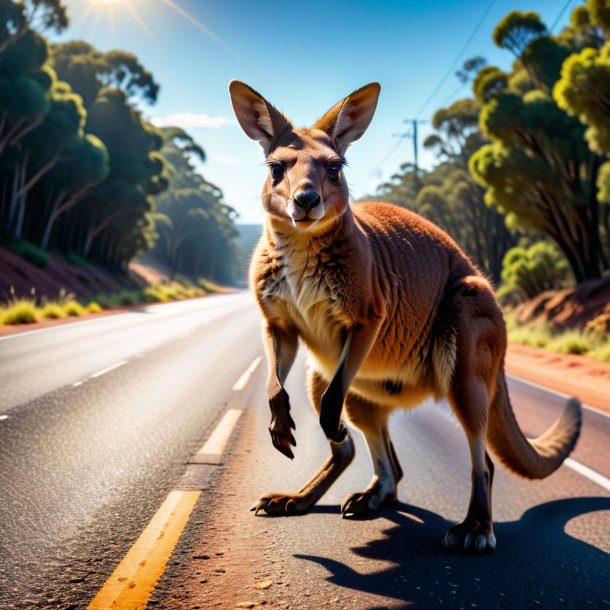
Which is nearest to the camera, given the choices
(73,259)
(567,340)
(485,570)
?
(485,570)

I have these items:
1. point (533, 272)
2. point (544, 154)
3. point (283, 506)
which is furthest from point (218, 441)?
point (533, 272)

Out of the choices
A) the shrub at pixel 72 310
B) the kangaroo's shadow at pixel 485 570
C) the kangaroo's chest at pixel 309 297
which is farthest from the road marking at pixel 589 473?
the shrub at pixel 72 310

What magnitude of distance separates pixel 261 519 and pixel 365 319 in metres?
1.54

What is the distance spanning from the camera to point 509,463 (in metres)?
4.39

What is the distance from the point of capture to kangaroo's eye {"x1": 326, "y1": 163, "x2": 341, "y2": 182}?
3451 mm

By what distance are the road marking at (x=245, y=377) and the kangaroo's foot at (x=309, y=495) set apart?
599 centimetres

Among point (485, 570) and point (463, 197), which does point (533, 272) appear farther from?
point (485, 570)

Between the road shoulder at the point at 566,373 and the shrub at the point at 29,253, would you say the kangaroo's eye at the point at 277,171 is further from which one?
the shrub at the point at 29,253

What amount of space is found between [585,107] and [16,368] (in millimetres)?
14331

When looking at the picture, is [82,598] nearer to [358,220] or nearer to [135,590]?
[135,590]

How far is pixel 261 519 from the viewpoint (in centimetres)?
420

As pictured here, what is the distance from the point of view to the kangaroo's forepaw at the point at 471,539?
365 cm

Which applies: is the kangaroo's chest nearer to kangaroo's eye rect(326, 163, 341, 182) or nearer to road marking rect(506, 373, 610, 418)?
kangaroo's eye rect(326, 163, 341, 182)

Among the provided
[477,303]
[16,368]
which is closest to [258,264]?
[477,303]
